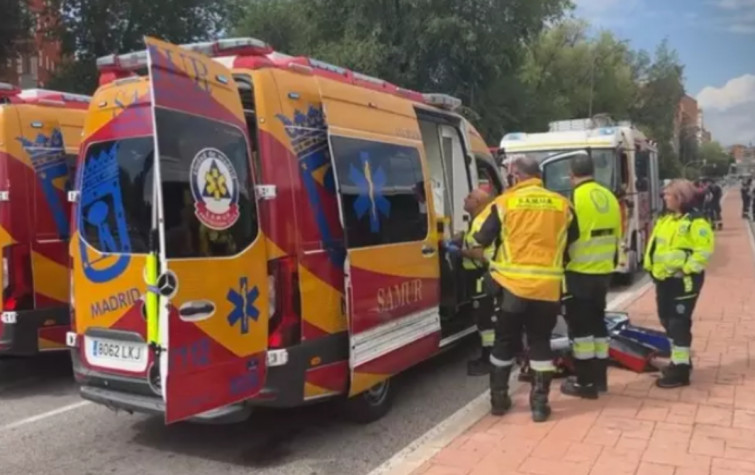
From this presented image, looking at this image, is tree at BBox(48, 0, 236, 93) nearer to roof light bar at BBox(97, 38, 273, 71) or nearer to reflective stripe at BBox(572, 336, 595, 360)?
roof light bar at BBox(97, 38, 273, 71)

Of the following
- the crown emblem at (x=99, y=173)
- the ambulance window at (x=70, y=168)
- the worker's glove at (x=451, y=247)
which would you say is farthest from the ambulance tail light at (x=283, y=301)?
the ambulance window at (x=70, y=168)

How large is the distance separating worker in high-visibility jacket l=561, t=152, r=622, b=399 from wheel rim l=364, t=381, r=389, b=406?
4.86 ft

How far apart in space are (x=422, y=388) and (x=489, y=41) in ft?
54.8

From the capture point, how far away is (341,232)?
5.00 metres

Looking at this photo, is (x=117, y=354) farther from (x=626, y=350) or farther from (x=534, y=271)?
(x=626, y=350)

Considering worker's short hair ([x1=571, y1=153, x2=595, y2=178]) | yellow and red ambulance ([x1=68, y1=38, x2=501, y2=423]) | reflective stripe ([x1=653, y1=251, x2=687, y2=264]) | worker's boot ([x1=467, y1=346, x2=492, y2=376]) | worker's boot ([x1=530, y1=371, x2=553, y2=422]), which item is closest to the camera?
yellow and red ambulance ([x1=68, y1=38, x2=501, y2=423])

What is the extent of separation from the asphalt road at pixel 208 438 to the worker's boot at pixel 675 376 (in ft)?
5.15

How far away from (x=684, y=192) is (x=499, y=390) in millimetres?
2305

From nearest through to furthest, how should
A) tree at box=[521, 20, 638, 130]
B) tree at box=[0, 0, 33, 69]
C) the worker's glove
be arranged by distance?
the worker's glove < tree at box=[0, 0, 33, 69] < tree at box=[521, 20, 638, 130]

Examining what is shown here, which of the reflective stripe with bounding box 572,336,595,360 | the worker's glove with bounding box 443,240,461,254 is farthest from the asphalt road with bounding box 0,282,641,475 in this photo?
the worker's glove with bounding box 443,240,461,254

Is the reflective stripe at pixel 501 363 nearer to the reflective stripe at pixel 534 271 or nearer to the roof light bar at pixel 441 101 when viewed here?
the reflective stripe at pixel 534 271

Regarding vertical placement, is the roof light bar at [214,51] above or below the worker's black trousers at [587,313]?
above

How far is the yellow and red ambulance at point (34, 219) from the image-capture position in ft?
20.6

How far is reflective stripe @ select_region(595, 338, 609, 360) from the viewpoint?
593cm
